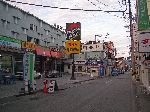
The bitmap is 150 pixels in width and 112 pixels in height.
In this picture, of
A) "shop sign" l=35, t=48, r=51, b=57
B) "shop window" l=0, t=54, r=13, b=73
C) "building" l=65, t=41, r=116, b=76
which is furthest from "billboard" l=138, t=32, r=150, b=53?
"building" l=65, t=41, r=116, b=76

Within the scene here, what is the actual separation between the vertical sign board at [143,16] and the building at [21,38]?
21.8 meters

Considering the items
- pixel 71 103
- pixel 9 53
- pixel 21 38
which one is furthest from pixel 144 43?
pixel 21 38

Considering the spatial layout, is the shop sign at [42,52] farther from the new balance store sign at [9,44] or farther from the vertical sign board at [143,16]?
the vertical sign board at [143,16]

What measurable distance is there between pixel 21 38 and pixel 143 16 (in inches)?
1340

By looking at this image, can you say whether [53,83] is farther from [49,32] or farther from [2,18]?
[49,32]

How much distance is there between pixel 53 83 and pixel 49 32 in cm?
4211

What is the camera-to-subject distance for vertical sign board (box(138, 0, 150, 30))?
20270 millimetres

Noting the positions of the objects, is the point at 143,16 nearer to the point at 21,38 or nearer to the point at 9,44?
the point at 9,44

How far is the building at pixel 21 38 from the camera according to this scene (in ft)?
143

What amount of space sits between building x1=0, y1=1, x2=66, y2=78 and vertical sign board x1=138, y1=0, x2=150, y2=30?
71.4 ft

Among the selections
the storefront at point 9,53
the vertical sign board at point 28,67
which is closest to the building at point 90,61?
the storefront at point 9,53

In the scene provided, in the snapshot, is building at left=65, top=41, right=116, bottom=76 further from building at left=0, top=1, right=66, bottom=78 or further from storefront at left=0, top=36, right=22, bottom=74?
storefront at left=0, top=36, right=22, bottom=74

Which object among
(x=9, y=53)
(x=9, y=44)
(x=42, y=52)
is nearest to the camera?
(x=9, y=44)

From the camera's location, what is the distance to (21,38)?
51969 mm
